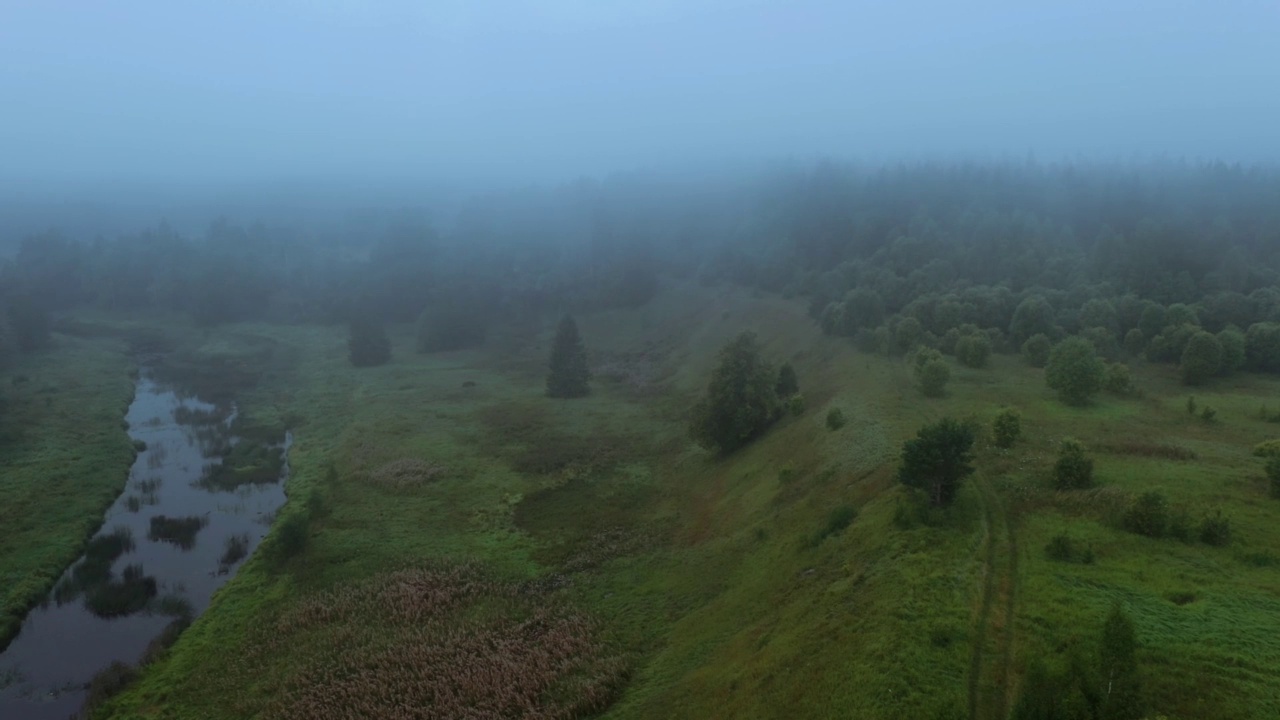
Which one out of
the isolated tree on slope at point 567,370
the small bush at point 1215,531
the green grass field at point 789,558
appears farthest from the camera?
the isolated tree on slope at point 567,370

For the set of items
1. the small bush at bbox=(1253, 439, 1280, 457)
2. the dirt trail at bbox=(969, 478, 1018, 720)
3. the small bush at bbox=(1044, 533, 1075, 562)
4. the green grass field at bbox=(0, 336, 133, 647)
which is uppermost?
the small bush at bbox=(1253, 439, 1280, 457)

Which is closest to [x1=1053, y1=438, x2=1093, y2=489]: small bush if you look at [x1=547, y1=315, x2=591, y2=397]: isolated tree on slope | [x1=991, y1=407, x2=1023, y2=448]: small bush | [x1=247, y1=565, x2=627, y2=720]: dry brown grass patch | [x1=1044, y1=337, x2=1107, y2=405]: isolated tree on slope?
[x1=991, y1=407, x2=1023, y2=448]: small bush

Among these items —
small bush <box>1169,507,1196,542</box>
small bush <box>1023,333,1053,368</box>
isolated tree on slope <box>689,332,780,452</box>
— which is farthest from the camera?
small bush <box>1023,333,1053,368</box>

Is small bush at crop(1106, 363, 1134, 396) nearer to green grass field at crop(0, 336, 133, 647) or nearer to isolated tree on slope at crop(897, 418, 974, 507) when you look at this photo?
isolated tree on slope at crop(897, 418, 974, 507)

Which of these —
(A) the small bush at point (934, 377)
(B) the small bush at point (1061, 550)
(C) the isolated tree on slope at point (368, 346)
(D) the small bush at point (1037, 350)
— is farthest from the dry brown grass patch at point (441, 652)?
(C) the isolated tree on slope at point (368, 346)

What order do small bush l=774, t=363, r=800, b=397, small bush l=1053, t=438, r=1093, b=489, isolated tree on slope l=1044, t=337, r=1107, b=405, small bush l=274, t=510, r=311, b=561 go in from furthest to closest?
small bush l=774, t=363, r=800, b=397
isolated tree on slope l=1044, t=337, r=1107, b=405
small bush l=274, t=510, r=311, b=561
small bush l=1053, t=438, r=1093, b=489

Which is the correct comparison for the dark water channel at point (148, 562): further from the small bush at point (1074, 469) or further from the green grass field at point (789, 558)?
the small bush at point (1074, 469)

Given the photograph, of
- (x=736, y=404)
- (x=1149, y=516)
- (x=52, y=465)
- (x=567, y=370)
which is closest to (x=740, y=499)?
(x=736, y=404)
